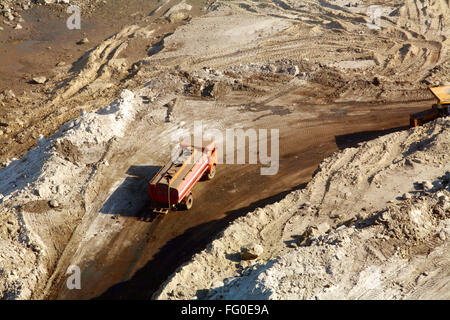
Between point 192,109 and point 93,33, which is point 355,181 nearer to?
point 192,109

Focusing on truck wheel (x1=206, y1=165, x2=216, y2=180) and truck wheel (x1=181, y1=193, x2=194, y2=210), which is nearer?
truck wheel (x1=181, y1=193, x2=194, y2=210)

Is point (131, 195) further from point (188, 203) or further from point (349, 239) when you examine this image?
point (349, 239)

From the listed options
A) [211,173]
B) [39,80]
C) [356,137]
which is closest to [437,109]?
[356,137]

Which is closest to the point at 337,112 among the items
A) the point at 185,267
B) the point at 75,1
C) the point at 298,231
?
the point at 298,231

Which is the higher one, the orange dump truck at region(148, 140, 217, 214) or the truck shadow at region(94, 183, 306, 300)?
the orange dump truck at region(148, 140, 217, 214)
